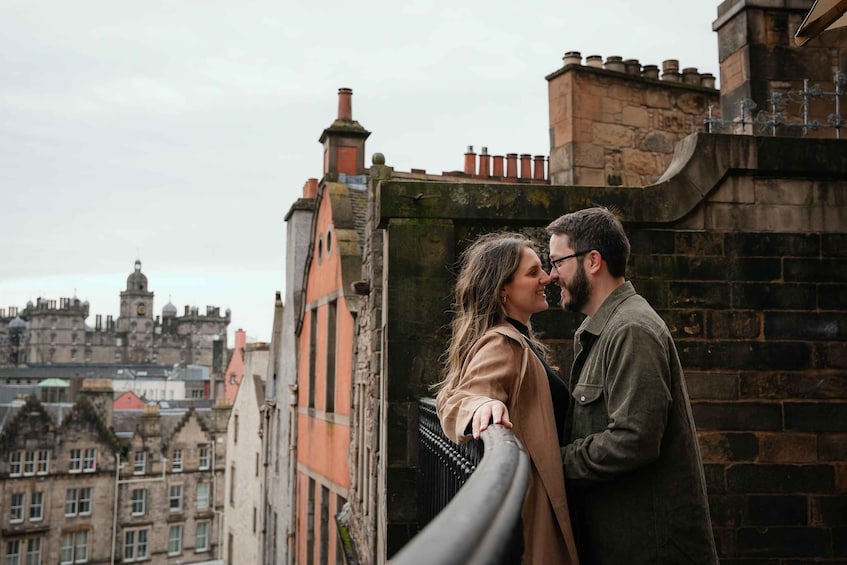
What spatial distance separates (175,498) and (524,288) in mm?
45480

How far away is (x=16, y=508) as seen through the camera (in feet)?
131

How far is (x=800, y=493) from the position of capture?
5.89 metres

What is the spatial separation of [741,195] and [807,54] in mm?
2007

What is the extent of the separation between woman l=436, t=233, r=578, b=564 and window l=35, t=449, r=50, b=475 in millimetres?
42924

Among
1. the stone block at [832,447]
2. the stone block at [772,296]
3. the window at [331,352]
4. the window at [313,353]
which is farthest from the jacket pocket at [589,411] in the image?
the window at [313,353]

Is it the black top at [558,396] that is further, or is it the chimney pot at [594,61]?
the chimney pot at [594,61]

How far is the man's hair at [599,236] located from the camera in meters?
2.95

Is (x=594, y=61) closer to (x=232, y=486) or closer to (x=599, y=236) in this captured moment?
(x=599, y=236)

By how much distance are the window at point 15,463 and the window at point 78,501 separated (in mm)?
2440

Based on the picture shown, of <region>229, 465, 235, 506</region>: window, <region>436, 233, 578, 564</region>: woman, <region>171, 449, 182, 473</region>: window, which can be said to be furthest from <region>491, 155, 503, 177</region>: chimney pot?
<region>171, 449, 182, 473</region>: window

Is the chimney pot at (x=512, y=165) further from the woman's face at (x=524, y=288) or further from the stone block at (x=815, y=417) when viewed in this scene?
the woman's face at (x=524, y=288)

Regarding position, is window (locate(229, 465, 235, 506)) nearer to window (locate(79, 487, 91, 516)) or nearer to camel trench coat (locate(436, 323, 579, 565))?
window (locate(79, 487, 91, 516))

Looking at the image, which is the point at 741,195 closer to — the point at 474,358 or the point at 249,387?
the point at 474,358

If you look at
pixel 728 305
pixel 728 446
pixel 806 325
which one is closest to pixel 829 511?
pixel 728 446
